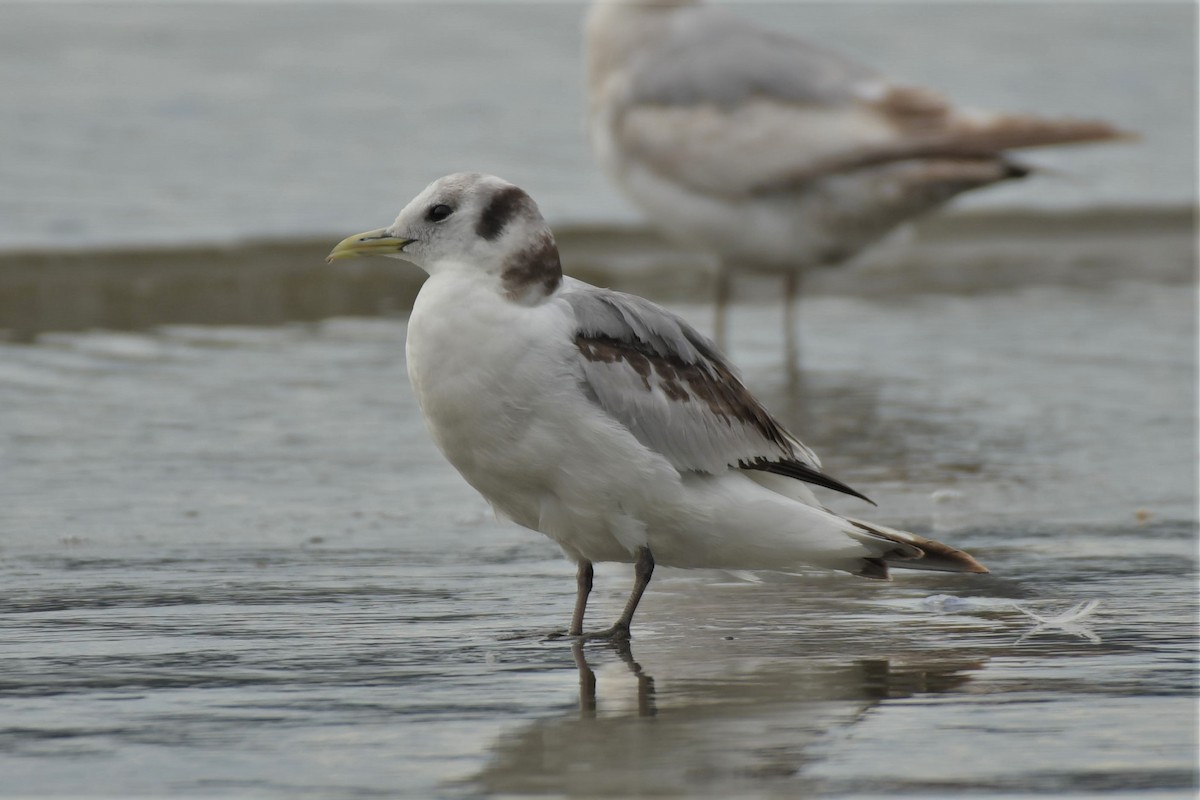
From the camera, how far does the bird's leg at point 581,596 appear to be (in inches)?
160

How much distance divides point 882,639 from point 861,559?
0.72 ft

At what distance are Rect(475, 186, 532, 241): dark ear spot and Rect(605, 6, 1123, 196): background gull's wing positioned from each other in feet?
14.9

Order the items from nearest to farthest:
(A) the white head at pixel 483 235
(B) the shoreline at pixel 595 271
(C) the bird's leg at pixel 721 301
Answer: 1. (A) the white head at pixel 483 235
2. (C) the bird's leg at pixel 721 301
3. (B) the shoreline at pixel 595 271

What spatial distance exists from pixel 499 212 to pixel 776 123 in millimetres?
4629

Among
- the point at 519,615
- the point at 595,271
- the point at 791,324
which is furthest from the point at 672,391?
the point at 595,271

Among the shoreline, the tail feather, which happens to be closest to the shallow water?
the tail feather

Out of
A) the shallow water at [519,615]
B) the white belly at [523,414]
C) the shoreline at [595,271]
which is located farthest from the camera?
the shoreline at [595,271]

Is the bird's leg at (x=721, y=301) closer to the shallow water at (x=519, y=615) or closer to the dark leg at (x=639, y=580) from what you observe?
the shallow water at (x=519, y=615)

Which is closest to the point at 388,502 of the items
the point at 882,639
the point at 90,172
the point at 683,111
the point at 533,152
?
the point at 882,639

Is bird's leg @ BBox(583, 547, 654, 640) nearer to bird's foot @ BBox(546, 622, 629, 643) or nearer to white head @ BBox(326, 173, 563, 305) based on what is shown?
bird's foot @ BBox(546, 622, 629, 643)

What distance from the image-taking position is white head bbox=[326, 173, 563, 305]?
3.97 meters

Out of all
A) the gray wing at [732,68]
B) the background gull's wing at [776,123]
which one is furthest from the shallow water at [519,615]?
the gray wing at [732,68]

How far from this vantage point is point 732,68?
8633 mm

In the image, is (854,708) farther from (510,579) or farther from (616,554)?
(510,579)
